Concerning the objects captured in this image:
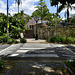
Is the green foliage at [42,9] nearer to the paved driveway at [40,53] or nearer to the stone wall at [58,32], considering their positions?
the stone wall at [58,32]

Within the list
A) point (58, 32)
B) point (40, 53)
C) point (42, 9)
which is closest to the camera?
point (40, 53)

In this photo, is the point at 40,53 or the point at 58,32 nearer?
the point at 40,53

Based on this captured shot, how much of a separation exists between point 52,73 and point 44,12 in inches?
1409

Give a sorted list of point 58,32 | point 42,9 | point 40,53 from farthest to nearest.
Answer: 1. point 42,9
2. point 58,32
3. point 40,53

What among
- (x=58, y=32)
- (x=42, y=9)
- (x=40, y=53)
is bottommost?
(x=40, y=53)

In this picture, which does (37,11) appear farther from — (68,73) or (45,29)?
(68,73)

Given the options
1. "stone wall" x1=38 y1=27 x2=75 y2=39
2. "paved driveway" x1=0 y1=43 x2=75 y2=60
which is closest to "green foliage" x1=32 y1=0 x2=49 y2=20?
"stone wall" x1=38 y1=27 x2=75 y2=39

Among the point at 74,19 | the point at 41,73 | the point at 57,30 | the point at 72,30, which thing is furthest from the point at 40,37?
the point at 41,73

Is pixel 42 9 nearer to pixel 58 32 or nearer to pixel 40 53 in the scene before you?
pixel 58 32

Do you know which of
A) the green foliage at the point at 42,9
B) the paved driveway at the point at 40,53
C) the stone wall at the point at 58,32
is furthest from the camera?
the green foliage at the point at 42,9

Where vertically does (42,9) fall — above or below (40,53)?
above

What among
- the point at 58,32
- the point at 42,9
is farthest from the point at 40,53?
the point at 42,9

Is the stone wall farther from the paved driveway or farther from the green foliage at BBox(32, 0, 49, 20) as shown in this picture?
the green foliage at BBox(32, 0, 49, 20)

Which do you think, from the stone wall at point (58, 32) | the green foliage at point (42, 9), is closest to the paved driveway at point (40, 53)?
the stone wall at point (58, 32)
